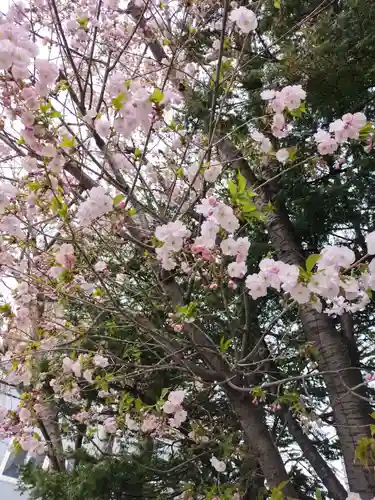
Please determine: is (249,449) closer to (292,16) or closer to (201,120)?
(201,120)

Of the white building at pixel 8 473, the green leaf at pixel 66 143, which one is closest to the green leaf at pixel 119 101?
the green leaf at pixel 66 143

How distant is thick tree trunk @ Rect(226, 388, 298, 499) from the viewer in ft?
8.40

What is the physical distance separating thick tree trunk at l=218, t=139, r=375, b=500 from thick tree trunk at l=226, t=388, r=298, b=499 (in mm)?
422

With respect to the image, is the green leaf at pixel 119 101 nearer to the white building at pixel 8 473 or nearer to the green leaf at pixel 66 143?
the green leaf at pixel 66 143

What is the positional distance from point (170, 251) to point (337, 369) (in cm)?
139

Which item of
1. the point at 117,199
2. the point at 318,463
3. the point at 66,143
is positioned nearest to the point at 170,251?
the point at 117,199

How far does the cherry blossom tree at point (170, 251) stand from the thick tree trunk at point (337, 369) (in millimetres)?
12

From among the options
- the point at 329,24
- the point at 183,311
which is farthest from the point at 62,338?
the point at 329,24

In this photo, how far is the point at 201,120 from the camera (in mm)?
3773

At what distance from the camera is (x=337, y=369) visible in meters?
2.65

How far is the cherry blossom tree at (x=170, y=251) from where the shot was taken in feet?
6.05

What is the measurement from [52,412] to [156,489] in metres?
1.35

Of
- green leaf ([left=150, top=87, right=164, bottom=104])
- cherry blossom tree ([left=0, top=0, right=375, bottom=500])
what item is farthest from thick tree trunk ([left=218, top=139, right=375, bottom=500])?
green leaf ([left=150, top=87, right=164, bottom=104])

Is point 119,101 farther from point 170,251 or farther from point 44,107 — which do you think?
point 170,251
